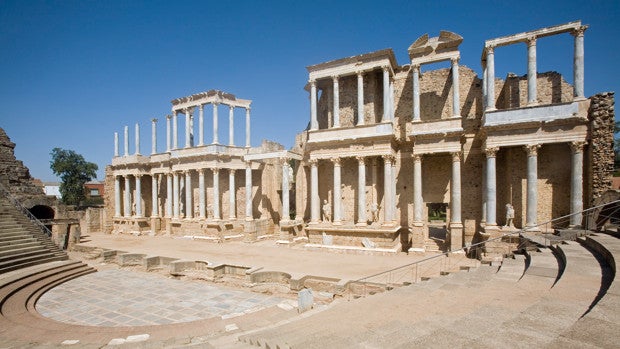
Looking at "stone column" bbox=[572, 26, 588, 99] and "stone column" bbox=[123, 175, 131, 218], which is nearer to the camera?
"stone column" bbox=[572, 26, 588, 99]

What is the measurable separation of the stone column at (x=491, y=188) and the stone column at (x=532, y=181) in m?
1.42

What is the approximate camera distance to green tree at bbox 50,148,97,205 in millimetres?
43406

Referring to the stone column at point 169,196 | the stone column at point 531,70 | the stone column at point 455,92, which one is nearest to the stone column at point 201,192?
the stone column at point 169,196

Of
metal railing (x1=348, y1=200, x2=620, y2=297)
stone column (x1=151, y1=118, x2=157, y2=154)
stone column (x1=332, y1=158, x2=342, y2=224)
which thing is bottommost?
metal railing (x1=348, y1=200, x2=620, y2=297)

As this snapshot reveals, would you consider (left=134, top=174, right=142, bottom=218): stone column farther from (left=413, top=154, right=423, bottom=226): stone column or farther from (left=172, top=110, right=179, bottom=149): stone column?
(left=413, top=154, right=423, bottom=226): stone column

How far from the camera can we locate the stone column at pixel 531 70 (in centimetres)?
1457

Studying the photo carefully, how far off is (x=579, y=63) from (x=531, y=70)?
1795 mm

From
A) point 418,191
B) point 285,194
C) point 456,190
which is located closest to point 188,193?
point 285,194

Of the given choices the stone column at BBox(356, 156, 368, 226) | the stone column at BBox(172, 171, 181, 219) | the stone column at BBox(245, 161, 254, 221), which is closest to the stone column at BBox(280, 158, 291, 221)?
the stone column at BBox(245, 161, 254, 221)

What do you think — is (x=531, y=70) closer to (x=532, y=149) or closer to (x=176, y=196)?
(x=532, y=149)

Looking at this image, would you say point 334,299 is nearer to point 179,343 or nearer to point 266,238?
point 179,343

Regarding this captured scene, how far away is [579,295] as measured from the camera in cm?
562

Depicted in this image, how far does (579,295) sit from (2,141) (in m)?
39.5

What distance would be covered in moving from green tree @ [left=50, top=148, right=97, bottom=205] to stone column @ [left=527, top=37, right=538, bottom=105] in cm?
5397
